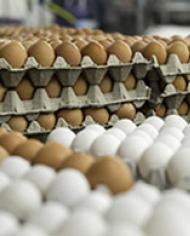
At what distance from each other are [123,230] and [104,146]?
374 millimetres

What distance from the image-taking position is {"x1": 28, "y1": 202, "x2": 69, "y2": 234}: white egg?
71cm

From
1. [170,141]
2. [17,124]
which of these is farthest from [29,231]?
[17,124]

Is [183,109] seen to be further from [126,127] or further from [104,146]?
[104,146]

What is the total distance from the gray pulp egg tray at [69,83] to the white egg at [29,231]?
0.77m

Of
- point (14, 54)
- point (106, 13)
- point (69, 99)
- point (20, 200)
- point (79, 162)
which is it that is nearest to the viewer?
point (20, 200)

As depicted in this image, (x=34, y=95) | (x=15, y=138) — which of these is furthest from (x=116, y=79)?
(x=15, y=138)

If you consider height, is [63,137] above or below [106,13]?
above

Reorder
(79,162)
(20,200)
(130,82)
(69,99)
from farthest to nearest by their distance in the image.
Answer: (130,82), (69,99), (79,162), (20,200)

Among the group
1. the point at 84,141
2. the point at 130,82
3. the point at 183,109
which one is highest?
the point at 84,141

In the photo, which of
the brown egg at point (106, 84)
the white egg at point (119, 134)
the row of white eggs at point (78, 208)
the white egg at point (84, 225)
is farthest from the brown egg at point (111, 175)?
the brown egg at point (106, 84)

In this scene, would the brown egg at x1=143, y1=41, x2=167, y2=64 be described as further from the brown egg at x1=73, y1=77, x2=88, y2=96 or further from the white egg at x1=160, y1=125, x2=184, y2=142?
the white egg at x1=160, y1=125, x2=184, y2=142

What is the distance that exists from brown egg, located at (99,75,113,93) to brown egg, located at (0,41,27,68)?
0.27m

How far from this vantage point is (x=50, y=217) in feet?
2.37

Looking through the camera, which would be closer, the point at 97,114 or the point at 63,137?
the point at 63,137
